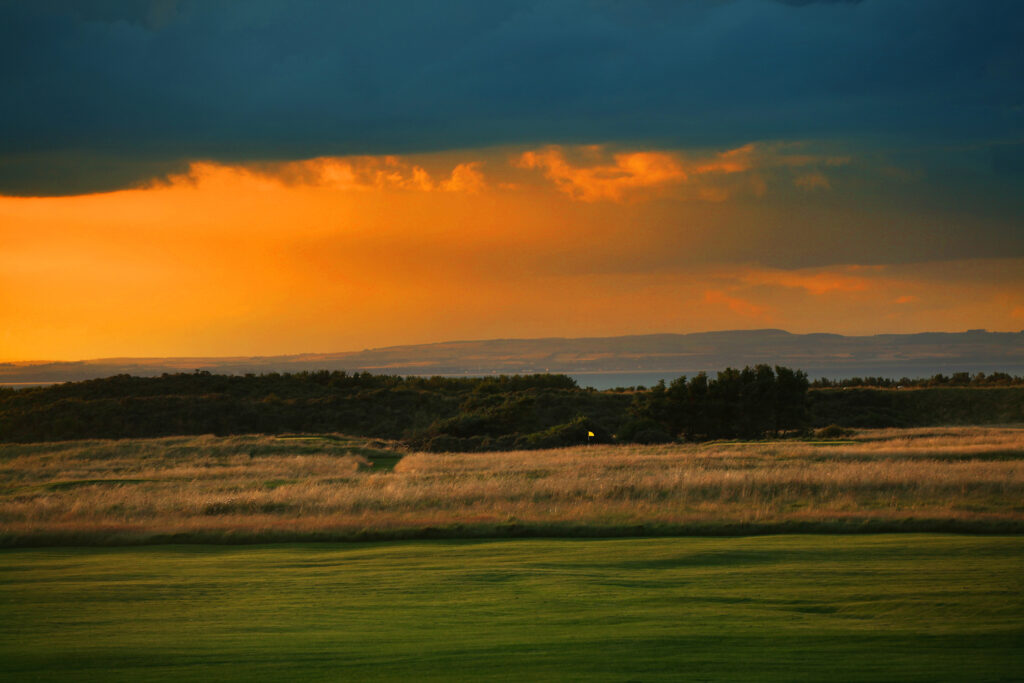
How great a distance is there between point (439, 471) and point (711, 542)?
16036 mm

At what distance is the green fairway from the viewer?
7430mm

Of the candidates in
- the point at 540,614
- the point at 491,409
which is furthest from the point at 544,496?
the point at 491,409

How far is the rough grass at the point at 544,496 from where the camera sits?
57.0 feet

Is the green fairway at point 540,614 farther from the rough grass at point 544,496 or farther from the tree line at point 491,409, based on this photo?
the tree line at point 491,409

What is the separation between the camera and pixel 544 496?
22078mm

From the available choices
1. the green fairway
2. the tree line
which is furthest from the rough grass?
the tree line

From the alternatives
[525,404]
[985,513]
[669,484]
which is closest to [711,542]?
[985,513]

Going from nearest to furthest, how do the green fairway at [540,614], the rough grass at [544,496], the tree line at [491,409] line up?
the green fairway at [540,614], the rough grass at [544,496], the tree line at [491,409]

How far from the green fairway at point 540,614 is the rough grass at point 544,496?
283cm

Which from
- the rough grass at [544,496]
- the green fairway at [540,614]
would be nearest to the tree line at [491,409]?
the rough grass at [544,496]

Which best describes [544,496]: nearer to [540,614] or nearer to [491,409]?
[540,614]

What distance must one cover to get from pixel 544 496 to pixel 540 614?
41.5 feet

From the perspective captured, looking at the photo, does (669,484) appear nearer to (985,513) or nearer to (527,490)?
(527,490)

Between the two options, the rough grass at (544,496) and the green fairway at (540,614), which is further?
the rough grass at (544,496)
